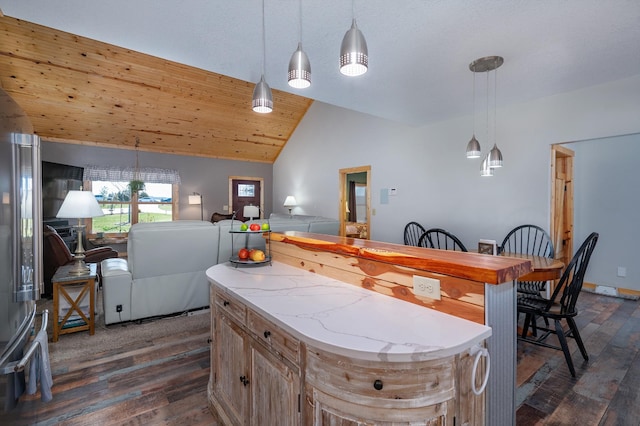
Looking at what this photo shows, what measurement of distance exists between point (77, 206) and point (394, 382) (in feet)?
10.7

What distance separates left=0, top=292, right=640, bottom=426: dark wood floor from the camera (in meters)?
1.85

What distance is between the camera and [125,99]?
5.62 m

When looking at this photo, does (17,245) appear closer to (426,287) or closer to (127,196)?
(426,287)

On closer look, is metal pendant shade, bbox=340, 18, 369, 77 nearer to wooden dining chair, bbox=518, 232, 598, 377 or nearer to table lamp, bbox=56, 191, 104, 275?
wooden dining chair, bbox=518, 232, 598, 377

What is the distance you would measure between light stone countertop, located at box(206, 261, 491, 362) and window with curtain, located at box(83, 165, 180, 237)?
6430mm

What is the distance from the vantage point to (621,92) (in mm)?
3291

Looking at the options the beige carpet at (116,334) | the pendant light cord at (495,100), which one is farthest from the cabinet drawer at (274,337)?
the pendant light cord at (495,100)

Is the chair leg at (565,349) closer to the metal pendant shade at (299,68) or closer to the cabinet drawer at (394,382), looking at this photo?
the cabinet drawer at (394,382)

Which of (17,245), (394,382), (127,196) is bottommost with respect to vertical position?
(394,382)

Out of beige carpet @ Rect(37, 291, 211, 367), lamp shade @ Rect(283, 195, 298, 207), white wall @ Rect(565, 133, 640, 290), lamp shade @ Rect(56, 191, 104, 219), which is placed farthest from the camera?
lamp shade @ Rect(283, 195, 298, 207)

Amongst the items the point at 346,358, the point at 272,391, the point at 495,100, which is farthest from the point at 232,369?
the point at 495,100

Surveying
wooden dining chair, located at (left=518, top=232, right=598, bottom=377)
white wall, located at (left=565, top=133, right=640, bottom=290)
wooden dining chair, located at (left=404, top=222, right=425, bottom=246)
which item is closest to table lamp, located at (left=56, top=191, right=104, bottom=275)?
wooden dining chair, located at (left=518, top=232, right=598, bottom=377)

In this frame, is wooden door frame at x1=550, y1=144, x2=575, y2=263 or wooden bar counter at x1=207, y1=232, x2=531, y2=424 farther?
wooden door frame at x1=550, y1=144, x2=575, y2=263

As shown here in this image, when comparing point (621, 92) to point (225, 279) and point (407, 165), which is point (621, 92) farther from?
point (225, 279)
